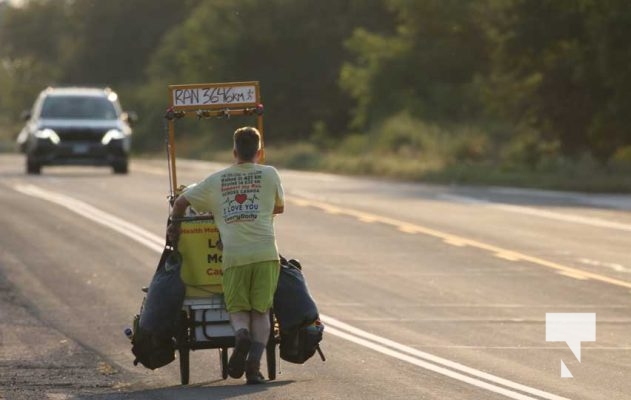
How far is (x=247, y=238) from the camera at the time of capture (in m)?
11.4

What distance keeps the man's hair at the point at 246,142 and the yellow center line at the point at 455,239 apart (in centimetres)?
714

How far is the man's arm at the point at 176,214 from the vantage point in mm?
11523

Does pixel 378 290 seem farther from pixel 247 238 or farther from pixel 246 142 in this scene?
pixel 246 142

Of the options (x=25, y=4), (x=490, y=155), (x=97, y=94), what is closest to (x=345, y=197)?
(x=97, y=94)

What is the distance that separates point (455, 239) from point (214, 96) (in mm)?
10478

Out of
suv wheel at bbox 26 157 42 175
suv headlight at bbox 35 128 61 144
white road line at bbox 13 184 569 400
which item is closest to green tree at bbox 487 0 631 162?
suv headlight at bbox 35 128 61 144

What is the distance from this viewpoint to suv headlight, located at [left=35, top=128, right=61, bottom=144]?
3734 centimetres

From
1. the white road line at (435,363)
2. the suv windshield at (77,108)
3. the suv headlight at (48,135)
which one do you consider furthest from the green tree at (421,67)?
the white road line at (435,363)

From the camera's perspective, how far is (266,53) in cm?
6469

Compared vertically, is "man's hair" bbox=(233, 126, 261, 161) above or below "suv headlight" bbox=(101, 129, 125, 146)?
above

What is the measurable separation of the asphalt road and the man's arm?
99 cm

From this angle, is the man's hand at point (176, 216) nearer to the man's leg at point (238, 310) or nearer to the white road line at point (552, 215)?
the man's leg at point (238, 310)

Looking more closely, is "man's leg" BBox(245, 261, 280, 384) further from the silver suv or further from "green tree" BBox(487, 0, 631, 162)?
the silver suv

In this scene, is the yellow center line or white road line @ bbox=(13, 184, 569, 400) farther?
the yellow center line
